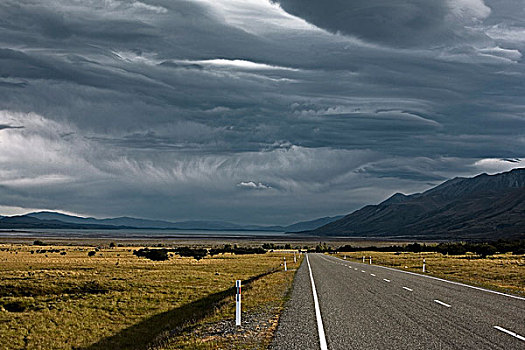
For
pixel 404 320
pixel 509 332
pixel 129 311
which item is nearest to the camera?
pixel 509 332

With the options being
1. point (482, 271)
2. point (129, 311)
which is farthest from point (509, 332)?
point (482, 271)

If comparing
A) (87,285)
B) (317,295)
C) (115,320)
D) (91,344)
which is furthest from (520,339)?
(87,285)

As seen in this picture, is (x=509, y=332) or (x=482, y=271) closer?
(x=509, y=332)

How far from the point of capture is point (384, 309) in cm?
1630

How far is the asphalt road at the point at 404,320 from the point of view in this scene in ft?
36.3

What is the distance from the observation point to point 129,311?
29.1 m

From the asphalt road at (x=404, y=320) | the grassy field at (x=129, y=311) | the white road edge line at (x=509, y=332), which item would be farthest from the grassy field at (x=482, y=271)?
the white road edge line at (x=509, y=332)

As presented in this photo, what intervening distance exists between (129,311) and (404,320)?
1891 cm

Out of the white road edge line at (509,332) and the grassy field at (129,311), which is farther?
the grassy field at (129,311)

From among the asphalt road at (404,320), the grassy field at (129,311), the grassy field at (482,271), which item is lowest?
the grassy field at (129,311)

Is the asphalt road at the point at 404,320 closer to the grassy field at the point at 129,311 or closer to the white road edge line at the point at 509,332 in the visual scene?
the white road edge line at the point at 509,332

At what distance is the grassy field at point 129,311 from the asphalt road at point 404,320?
94cm

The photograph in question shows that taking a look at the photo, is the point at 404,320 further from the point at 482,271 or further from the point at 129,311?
the point at 482,271

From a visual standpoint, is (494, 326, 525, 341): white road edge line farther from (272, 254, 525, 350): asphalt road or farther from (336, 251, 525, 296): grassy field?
(336, 251, 525, 296): grassy field
